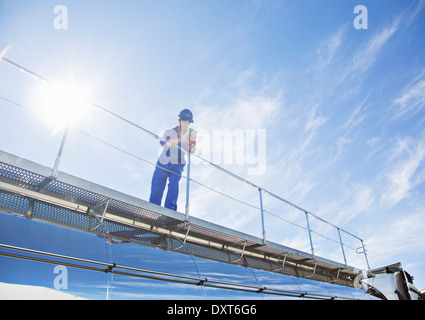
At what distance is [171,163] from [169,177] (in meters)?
0.27

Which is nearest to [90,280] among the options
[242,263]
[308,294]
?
[242,263]

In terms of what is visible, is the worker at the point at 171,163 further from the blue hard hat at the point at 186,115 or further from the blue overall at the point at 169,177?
the blue hard hat at the point at 186,115

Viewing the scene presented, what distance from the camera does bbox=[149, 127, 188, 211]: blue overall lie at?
4.86 metres

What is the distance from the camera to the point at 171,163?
17.0ft

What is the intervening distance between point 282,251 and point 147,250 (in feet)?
11.6

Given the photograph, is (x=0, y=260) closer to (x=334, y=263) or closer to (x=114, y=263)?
(x=114, y=263)

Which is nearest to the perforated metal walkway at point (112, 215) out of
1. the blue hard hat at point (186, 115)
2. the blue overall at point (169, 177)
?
the blue overall at point (169, 177)

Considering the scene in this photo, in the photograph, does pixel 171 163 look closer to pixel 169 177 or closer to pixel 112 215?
pixel 169 177

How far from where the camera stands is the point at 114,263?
3.15 meters

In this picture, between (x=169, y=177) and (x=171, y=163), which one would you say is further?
(x=171, y=163)

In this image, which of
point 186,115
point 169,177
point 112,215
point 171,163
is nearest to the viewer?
point 112,215

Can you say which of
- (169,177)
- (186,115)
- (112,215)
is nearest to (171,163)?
(169,177)

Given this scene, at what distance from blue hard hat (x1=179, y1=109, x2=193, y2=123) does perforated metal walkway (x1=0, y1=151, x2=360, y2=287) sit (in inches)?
85.2

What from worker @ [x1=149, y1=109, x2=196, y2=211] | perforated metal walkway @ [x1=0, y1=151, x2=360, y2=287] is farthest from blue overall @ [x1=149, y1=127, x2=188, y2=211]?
perforated metal walkway @ [x1=0, y1=151, x2=360, y2=287]
